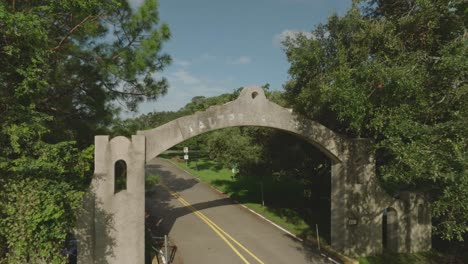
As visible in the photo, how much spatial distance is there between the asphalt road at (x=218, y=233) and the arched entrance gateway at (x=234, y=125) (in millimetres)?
2456

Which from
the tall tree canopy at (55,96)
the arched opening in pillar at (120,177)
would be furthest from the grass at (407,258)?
the tall tree canopy at (55,96)

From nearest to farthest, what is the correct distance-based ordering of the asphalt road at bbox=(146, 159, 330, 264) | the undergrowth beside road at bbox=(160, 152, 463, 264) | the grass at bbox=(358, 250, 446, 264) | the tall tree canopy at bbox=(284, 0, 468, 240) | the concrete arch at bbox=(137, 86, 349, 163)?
1. the tall tree canopy at bbox=(284, 0, 468, 240)
2. the concrete arch at bbox=(137, 86, 349, 163)
3. the grass at bbox=(358, 250, 446, 264)
4. the asphalt road at bbox=(146, 159, 330, 264)
5. the undergrowth beside road at bbox=(160, 152, 463, 264)

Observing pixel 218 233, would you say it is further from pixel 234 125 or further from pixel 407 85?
pixel 407 85

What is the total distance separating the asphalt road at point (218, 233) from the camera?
14.5 metres

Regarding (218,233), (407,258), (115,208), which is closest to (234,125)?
(115,208)

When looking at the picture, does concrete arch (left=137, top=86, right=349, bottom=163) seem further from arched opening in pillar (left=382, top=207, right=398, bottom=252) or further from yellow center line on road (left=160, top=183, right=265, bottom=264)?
yellow center line on road (left=160, top=183, right=265, bottom=264)

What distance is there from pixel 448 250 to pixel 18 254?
1716cm

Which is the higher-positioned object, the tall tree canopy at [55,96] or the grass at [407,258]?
the tall tree canopy at [55,96]

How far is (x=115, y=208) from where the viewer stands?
11.8 m

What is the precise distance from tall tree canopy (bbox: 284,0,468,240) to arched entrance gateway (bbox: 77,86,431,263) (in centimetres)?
163

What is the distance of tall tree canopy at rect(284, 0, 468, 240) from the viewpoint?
9.73 metres

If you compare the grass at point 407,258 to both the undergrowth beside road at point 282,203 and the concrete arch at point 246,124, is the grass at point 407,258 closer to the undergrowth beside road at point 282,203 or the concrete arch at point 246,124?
the undergrowth beside road at point 282,203

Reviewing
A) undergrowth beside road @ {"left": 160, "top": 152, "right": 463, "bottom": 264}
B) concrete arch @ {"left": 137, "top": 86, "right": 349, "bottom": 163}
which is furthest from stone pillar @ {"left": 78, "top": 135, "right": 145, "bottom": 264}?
undergrowth beside road @ {"left": 160, "top": 152, "right": 463, "bottom": 264}

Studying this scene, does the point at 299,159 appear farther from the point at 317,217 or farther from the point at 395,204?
the point at 395,204
